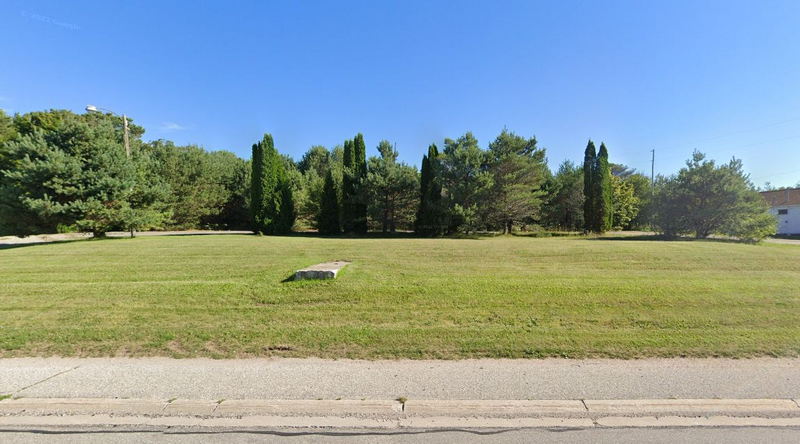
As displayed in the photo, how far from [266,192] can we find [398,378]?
21.4m

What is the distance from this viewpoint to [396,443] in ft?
8.21

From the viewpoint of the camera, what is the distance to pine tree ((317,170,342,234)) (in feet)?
81.7

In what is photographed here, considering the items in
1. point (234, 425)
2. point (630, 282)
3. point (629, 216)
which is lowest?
point (234, 425)

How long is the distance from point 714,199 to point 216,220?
38.3m

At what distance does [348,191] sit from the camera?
25312 mm

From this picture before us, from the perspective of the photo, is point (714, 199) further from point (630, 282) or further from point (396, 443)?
point (396, 443)

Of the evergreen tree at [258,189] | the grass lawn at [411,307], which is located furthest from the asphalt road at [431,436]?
the evergreen tree at [258,189]

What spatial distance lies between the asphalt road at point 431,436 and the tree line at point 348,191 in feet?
50.3

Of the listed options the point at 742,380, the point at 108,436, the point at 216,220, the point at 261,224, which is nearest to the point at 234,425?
the point at 108,436

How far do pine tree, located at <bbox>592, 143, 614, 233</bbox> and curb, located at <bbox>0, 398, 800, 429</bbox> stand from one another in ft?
87.3

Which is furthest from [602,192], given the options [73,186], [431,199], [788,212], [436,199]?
[73,186]

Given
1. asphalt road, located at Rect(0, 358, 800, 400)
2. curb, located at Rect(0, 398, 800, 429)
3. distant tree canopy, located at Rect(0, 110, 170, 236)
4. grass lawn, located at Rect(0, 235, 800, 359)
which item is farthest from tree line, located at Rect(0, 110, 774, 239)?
curb, located at Rect(0, 398, 800, 429)

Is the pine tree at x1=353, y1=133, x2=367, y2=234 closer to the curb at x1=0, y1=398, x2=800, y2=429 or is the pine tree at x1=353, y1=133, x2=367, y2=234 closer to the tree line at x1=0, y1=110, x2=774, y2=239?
the tree line at x1=0, y1=110, x2=774, y2=239

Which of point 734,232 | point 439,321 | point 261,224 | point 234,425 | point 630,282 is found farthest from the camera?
point 261,224
